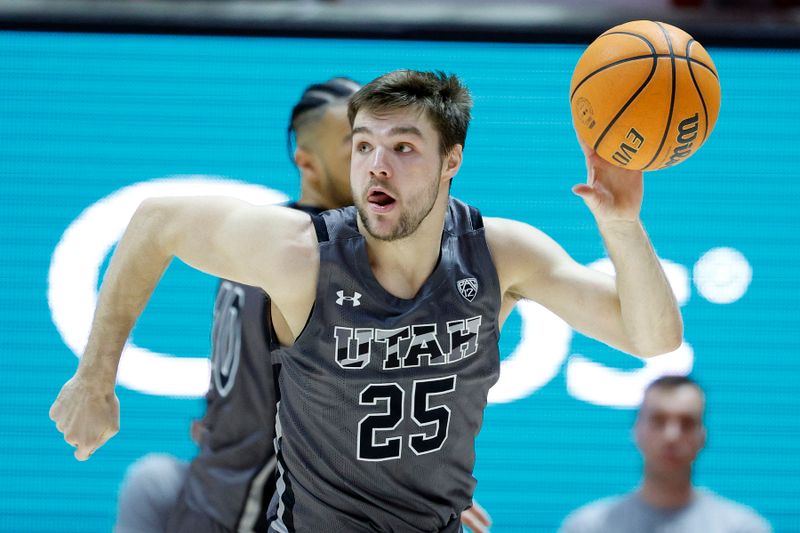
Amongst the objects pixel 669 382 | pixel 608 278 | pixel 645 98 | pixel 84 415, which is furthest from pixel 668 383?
pixel 84 415

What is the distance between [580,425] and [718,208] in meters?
1.19

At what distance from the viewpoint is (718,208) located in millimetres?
4395

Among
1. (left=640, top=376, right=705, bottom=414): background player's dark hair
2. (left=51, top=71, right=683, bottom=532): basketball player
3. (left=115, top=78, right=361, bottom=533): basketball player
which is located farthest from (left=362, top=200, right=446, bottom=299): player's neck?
(left=640, top=376, right=705, bottom=414): background player's dark hair

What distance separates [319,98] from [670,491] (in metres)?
2.19

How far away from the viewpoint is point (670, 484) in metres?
3.93

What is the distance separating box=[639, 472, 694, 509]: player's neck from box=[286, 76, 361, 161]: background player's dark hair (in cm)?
205

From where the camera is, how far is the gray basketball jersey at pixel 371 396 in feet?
8.57

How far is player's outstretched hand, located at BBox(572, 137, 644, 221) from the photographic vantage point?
8.18 ft

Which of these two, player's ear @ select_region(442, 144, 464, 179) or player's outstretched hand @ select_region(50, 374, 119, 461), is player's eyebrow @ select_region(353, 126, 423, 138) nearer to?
player's ear @ select_region(442, 144, 464, 179)

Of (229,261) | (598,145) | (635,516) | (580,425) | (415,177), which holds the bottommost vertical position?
(635,516)

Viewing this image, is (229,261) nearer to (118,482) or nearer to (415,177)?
(415,177)

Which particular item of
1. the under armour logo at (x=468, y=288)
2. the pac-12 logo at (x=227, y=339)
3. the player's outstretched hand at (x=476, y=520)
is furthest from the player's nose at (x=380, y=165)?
the player's outstretched hand at (x=476, y=520)

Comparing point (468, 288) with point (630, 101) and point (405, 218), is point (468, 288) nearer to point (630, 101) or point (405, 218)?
point (405, 218)

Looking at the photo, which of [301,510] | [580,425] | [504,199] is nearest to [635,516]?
[580,425]
